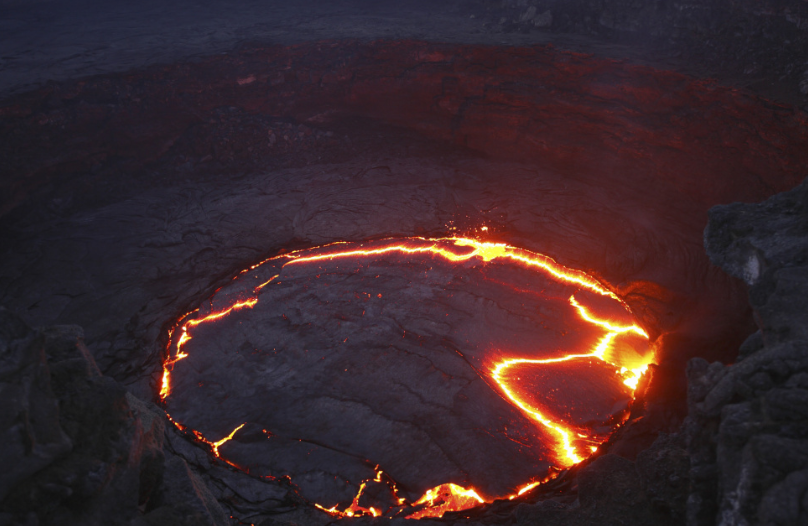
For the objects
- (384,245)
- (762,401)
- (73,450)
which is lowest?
(384,245)

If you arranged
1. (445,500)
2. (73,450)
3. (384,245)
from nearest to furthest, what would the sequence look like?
(73,450), (445,500), (384,245)

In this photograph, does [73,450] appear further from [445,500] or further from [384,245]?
[384,245]

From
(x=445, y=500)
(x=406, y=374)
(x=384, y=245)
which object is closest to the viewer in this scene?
(x=445, y=500)

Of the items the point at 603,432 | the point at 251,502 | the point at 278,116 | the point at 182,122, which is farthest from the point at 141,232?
the point at 603,432

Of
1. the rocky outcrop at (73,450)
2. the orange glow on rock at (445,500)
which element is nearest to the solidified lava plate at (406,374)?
the orange glow on rock at (445,500)

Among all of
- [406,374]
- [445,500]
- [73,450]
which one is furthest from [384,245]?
[73,450]

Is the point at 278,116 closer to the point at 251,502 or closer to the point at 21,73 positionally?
the point at 21,73

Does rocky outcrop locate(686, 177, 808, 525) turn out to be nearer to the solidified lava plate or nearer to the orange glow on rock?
the solidified lava plate
